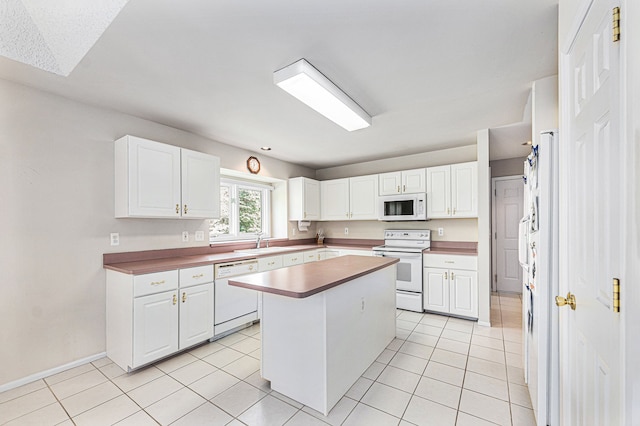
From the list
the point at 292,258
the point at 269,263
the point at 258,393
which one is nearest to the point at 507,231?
the point at 292,258

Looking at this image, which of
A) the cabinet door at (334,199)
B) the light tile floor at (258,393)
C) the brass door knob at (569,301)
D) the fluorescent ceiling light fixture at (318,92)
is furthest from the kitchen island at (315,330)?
the cabinet door at (334,199)

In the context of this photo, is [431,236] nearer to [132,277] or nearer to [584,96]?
[584,96]

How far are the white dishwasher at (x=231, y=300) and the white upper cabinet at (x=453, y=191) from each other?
2653mm

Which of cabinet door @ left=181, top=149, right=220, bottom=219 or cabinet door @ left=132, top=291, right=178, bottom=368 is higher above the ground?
cabinet door @ left=181, top=149, right=220, bottom=219

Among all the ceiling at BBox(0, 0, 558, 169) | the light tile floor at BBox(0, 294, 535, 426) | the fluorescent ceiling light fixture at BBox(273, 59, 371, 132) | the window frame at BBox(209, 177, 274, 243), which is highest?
the ceiling at BBox(0, 0, 558, 169)

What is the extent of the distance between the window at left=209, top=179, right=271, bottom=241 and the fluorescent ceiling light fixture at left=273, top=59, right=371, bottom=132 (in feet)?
7.15

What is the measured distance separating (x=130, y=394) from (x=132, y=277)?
87 centimetres

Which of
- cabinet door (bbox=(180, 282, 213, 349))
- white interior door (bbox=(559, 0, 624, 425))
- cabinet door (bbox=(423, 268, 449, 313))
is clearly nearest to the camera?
white interior door (bbox=(559, 0, 624, 425))

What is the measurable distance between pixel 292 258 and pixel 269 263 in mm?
524

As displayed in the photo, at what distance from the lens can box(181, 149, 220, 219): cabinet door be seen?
10.1ft

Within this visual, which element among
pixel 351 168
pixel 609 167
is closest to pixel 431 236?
pixel 351 168

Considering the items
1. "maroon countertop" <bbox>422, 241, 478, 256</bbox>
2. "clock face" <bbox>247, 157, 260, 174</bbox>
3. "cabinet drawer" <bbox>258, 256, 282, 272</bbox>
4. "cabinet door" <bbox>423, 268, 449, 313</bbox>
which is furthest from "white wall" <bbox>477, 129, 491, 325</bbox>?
"clock face" <bbox>247, 157, 260, 174</bbox>

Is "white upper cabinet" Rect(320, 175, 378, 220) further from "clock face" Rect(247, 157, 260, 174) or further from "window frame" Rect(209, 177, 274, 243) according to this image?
"clock face" Rect(247, 157, 260, 174)

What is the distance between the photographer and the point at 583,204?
109 cm
